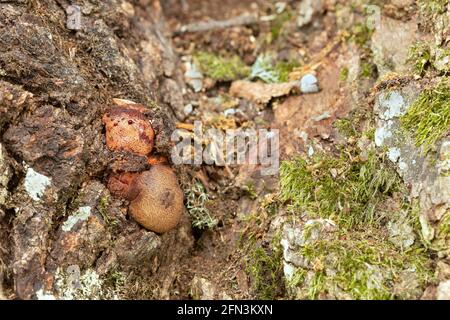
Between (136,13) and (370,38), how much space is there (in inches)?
96.2

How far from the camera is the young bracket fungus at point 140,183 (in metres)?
4.44

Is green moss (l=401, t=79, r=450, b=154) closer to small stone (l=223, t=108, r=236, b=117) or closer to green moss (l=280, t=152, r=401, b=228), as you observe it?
green moss (l=280, t=152, r=401, b=228)

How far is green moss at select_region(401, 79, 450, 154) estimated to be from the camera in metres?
4.16

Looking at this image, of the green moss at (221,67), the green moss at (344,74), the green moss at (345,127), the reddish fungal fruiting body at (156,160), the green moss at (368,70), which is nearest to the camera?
the reddish fungal fruiting body at (156,160)

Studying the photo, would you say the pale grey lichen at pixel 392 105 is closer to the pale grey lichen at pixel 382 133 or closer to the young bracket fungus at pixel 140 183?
the pale grey lichen at pixel 382 133

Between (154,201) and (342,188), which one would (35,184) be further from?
(342,188)

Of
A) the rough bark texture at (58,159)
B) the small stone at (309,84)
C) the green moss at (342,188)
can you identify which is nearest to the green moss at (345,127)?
the green moss at (342,188)

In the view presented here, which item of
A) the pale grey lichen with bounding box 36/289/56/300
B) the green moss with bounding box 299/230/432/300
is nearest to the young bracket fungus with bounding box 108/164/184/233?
the pale grey lichen with bounding box 36/289/56/300

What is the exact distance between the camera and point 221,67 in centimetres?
607

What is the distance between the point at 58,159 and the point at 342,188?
227 centimetres

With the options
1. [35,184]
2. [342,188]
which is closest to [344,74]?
[342,188]

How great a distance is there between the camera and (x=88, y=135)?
4.39 m

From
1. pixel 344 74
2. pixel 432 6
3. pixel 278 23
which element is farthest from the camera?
pixel 278 23
